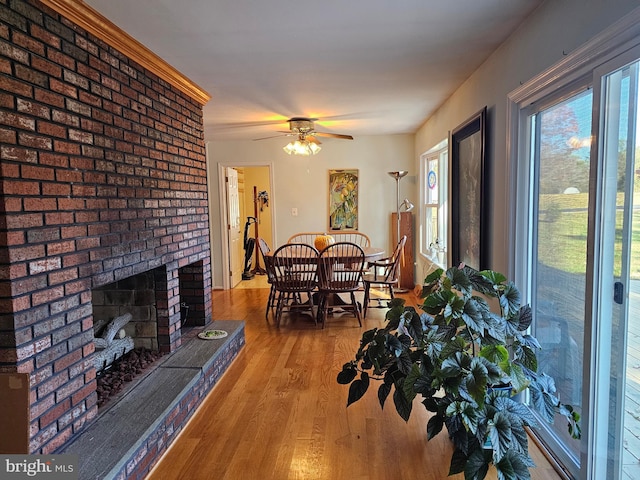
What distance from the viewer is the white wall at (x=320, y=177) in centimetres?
593

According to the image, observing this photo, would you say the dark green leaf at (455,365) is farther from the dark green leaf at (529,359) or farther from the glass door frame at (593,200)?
the glass door frame at (593,200)

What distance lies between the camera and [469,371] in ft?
4.81

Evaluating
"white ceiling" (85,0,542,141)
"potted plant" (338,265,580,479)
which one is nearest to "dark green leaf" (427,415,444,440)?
"potted plant" (338,265,580,479)

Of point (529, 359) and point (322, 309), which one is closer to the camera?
point (529, 359)

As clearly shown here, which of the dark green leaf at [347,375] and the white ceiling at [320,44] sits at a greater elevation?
the white ceiling at [320,44]

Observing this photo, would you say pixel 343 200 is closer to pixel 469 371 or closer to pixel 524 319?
pixel 524 319

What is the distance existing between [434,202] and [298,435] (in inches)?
149

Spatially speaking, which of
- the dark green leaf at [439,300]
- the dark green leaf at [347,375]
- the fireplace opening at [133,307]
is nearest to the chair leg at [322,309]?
the fireplace opening at [133,307]

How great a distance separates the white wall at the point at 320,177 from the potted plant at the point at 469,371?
4178 millimetres

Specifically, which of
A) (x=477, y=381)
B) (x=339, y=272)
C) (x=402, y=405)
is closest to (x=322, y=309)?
(x=339, y=272)

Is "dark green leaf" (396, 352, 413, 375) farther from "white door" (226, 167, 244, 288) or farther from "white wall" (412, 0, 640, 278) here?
"white door" (226, 167, 244, 288)

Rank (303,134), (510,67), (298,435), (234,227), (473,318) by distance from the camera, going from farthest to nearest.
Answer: (234,227)
(303,134)
(510,67)
(298,435)
(473,318)

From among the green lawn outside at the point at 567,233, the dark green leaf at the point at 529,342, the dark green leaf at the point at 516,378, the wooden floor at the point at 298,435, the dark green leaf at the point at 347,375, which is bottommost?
the wooden floor at the point at 298,435

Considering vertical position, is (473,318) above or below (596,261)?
below
